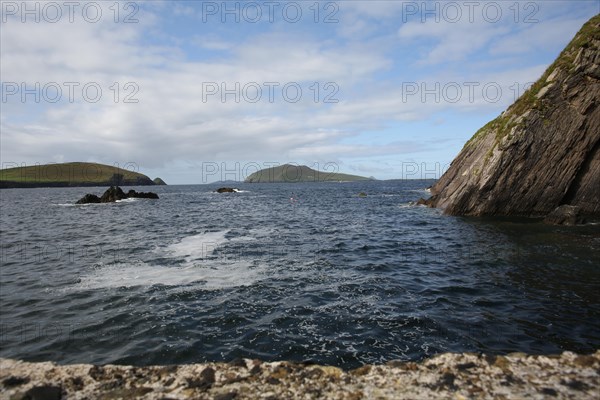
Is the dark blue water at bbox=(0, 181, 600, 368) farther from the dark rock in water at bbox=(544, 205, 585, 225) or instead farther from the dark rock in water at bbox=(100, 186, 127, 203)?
the dark rock in water at bbox=(100, 186, 127, 203)

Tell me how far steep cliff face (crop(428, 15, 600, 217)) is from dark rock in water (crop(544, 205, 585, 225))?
159 inches

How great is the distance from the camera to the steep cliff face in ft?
113

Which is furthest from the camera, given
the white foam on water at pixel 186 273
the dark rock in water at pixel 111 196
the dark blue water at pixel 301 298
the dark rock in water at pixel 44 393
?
the dark rock in water at pixel 111 196

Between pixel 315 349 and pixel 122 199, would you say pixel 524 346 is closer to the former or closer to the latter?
pixel 315 349

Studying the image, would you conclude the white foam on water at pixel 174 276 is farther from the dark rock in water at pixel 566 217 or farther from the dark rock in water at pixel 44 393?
the dark rock in water at pixel 566 217

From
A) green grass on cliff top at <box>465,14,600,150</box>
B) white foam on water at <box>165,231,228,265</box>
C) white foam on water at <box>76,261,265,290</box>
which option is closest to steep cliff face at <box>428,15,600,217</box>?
green grass on cliff top at <box>465,14,600,150</box>

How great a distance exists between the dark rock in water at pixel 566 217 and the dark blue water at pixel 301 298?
317 centimetres

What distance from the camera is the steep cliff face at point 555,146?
34.6 m

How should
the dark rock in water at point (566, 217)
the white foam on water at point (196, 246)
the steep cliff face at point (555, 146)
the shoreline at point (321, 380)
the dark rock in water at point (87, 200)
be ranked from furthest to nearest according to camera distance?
the dark rock in water at point (87, 200), the steep cliff face at point (555, 146), the dark rock in water at point (566, 217), the white foam on water at point (196, 246), the shoreline at point (321, 380)

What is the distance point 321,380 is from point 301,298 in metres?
7.31

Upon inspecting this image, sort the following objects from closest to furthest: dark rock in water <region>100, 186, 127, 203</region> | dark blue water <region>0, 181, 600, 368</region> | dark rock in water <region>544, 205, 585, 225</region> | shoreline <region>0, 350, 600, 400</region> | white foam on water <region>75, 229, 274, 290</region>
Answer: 1. shoreline <region>0, 350, 600, 400</region>
2. dark blue water <region>0, 181, 600, 368</region>
3. white foam on water <region>75, 229, 274, 290</region>
4. dark rock in water <region>544, 205, 585, 225</region>
5. dark rock in water <region>100, 186, 127, 203</region>

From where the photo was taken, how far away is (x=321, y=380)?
306 inches

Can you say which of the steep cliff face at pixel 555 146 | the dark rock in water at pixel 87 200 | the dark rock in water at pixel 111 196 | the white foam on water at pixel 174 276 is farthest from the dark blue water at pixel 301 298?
the dark rock in water at pixel 111 196

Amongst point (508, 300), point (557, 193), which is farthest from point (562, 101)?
point (508, 300)
